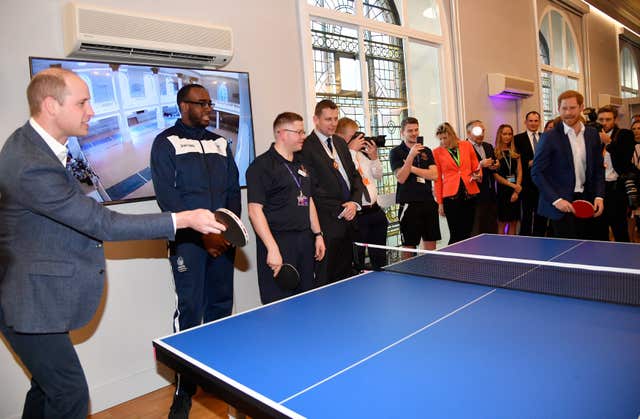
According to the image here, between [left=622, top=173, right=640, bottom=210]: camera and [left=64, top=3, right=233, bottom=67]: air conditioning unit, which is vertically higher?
[left=64, top=3, right=233, bottom=67]: air conditioning unit

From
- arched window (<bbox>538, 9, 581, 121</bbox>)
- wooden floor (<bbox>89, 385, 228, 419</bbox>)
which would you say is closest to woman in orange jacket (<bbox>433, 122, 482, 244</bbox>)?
wooden floor (<bbox>89, 385, 228, 419</bbox>)

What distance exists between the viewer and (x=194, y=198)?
290 cm

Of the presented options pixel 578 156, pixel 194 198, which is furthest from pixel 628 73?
pixel 194 198

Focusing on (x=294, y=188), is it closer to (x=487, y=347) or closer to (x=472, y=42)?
(x=487, y=347)

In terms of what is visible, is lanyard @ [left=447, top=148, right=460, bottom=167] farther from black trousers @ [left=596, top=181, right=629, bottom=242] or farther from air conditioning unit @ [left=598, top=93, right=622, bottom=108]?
air conditioning unit @ [left=598, top=93, right=622, bottom=108]

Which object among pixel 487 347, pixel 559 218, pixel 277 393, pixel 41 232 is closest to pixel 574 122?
pixel 559 218

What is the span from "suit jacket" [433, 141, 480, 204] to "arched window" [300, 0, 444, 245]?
0.96 metres

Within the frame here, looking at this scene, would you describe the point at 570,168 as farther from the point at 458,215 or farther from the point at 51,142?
the point at 51,142

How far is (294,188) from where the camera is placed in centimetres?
317

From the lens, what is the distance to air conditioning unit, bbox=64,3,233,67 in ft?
9.40

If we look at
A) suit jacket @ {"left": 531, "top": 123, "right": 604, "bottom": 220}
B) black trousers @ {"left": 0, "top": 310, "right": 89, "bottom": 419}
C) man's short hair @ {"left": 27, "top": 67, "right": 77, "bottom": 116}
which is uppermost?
man's short hair @ {"left": 27, "top": 67, "right": 77, "bottom": 116}

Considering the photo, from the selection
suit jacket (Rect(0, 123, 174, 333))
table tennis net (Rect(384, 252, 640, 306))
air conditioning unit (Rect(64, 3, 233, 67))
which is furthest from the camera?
air conditioning unit (Rect(64, 3, 233, 67))

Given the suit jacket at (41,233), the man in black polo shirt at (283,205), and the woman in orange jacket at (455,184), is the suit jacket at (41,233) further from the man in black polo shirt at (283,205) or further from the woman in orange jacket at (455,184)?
the woman in orange jacket at (455,184)

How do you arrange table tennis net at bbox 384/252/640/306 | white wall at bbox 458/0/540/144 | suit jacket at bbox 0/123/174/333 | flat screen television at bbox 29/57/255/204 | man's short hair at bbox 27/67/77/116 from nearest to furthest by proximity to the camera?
suit jacket at bbox 0/123/174/333 < man's short hair at bbox 27/67/77/116 < table tennis net at bbox 384/252/640/306 < flat screen television at bbox 29/57/255/204 < white wall at bbox 458/0/540/144
